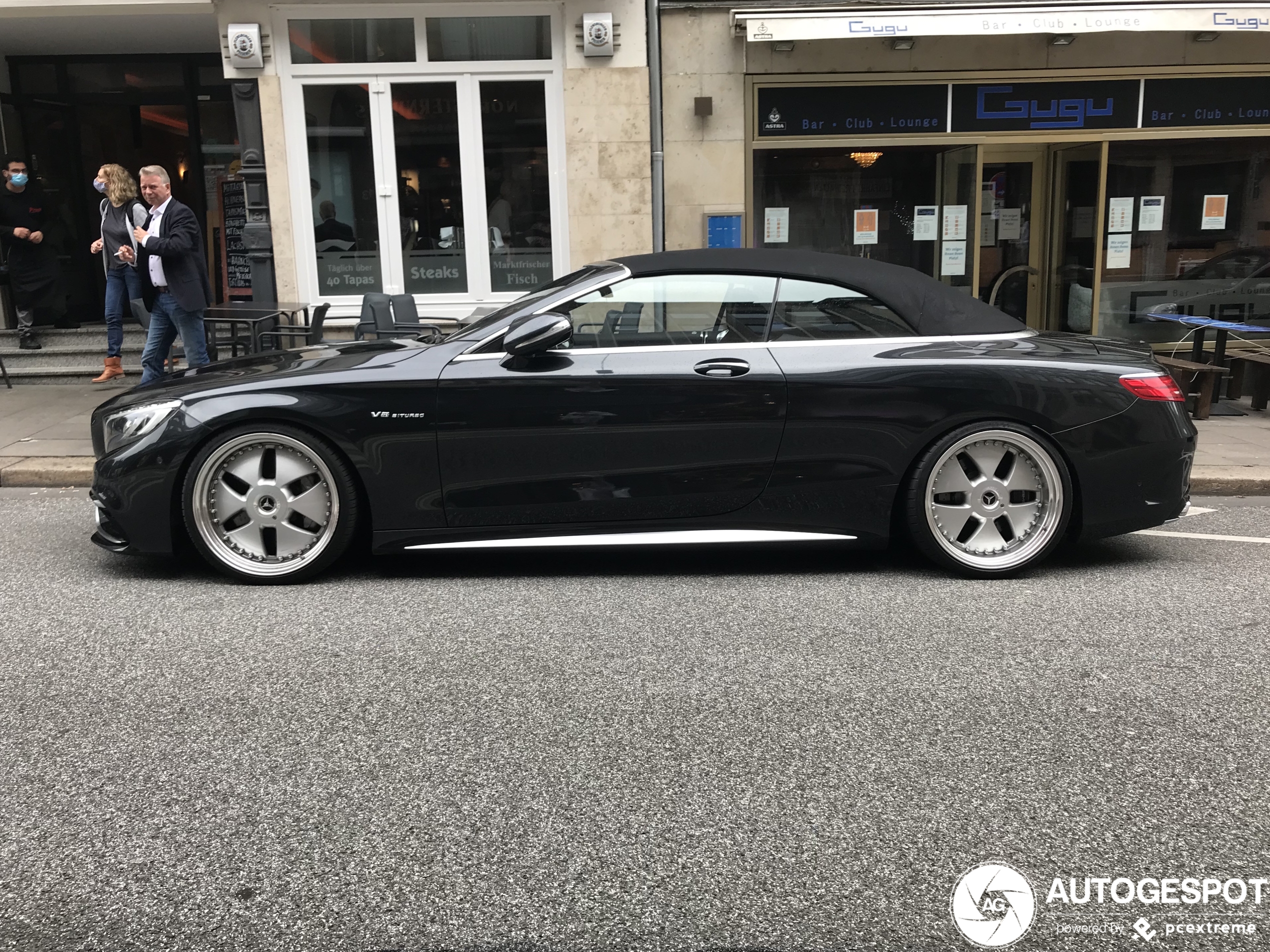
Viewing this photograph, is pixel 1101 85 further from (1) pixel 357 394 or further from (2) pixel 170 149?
(2) pixel 170 149

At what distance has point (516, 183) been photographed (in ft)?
36.7

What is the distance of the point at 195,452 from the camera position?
4941 millimetres

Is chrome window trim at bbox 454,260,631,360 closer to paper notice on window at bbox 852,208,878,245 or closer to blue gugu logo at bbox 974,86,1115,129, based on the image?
paper notice on window at bbox 852,208,878,245

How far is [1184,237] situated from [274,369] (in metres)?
10.3

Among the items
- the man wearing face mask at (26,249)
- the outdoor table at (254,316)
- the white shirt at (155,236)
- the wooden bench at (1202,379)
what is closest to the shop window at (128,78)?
the man wearing face mask at (26,249)

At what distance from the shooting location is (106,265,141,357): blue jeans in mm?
10078

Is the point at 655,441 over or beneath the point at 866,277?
beneath

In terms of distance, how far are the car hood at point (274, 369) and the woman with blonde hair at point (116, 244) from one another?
451 cm

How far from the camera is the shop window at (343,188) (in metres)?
11.0

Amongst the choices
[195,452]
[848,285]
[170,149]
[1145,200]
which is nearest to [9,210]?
[170,149]

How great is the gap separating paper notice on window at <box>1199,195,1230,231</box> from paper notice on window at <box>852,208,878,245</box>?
3466 mm

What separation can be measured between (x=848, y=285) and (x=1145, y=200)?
8.07m

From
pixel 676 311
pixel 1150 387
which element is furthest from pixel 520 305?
pixel 1150 387

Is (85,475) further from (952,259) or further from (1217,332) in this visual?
(1217,332)
